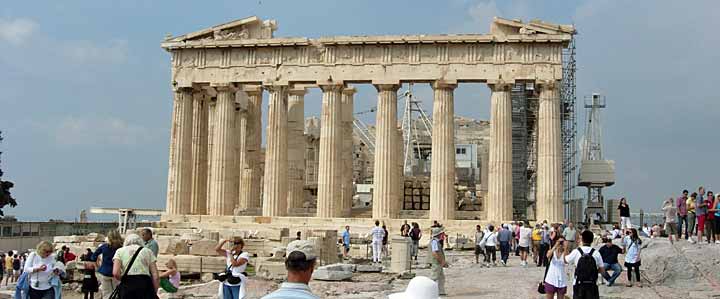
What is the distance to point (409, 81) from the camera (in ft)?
134

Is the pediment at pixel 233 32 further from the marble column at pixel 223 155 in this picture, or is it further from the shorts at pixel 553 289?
the shorts at pixel 553 289

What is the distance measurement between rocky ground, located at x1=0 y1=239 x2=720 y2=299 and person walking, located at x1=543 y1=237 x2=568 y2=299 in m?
4.04

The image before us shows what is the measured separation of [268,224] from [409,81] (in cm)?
956

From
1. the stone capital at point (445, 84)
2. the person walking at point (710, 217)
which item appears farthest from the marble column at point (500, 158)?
the person walking at point (710, 217)

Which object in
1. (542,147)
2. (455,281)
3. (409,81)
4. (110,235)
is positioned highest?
(409,81)

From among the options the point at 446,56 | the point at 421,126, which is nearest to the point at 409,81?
the point at 446,56

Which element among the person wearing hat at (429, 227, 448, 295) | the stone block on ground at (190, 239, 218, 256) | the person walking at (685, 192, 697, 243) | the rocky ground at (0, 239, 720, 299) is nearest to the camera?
the person wearing hat at (429, 227, 448, 295)

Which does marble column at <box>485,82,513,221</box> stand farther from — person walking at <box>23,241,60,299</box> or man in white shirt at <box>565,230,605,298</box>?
person walking at <box>23,241,60,299</box>

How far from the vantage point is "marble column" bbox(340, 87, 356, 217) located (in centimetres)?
4250

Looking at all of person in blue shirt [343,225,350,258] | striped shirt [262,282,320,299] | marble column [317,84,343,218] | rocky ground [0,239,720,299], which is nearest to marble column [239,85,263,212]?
marble column [317,84,343,218]

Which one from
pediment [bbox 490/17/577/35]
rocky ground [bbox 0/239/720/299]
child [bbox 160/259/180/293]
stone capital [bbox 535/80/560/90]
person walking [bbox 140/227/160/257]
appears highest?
pediment [bbox 490/17/577/35]

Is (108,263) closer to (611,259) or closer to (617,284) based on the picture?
(611,259)

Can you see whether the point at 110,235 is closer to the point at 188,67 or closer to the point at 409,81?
the point at 409,81

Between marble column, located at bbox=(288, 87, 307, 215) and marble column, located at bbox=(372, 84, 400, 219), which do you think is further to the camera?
marble column, located at bbox=(288, 87, 307, 215)
